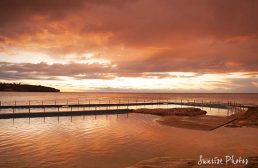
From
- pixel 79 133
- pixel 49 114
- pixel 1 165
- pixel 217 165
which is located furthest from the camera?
pixel 49 114

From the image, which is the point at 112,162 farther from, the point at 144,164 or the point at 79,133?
the point at 79,133

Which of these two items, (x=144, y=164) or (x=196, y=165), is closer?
(x=196, y=165)

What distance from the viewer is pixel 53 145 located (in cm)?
2062

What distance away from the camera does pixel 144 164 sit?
607 inches

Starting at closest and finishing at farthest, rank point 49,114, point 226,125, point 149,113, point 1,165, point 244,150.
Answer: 1. point 1,165
2. point 244,150
3. point 226,125
4. point 49,114
5. point 149,113

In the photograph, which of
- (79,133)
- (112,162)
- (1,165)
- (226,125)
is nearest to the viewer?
(1,165)

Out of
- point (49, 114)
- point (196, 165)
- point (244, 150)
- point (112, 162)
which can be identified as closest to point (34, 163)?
point (112, 162)

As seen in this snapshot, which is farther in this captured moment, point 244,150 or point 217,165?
point 244,150

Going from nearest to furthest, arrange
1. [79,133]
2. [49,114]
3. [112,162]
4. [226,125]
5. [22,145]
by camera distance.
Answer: [112,162] < [22,145] < [79,133] < [226,125] < [49,114]

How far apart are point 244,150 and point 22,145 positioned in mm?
17718

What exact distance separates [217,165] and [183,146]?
690 centimetres

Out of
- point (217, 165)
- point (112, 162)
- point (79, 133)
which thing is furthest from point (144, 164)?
point (79, 133)

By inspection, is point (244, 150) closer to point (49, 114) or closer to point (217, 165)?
point (217, 165)

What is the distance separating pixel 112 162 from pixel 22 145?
8755 millimetres
